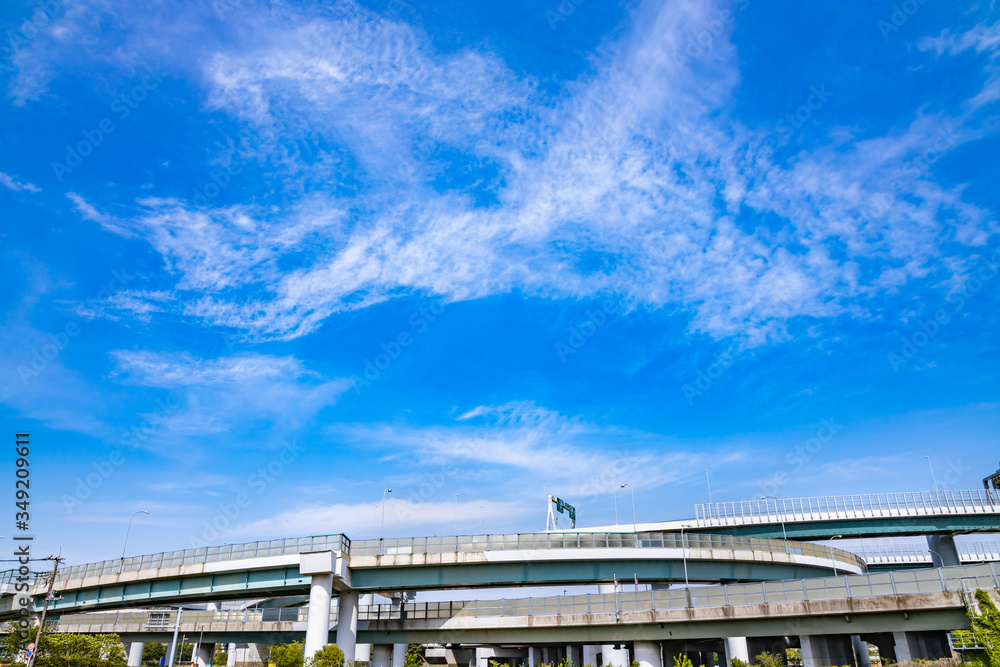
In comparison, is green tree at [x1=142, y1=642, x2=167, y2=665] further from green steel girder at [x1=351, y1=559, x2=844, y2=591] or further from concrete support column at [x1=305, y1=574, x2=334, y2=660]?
green steel girder at [x1=351, y1=559, x2=844, y2=591]

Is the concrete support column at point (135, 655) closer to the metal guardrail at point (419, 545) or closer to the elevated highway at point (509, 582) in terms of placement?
the elevated highway at point (509, 582)

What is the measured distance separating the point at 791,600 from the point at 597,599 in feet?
43.0

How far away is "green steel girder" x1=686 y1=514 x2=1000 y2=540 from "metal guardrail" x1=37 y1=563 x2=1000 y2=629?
51.4 metres

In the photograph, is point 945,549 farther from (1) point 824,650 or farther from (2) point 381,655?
(2) point 381,655

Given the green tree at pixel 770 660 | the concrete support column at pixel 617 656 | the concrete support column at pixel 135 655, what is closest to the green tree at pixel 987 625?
the concrete support column at pixel 617 656

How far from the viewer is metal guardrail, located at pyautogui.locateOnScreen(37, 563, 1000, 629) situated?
3112cm

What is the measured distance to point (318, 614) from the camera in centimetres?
4662

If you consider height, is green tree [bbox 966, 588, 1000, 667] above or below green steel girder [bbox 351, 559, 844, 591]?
below

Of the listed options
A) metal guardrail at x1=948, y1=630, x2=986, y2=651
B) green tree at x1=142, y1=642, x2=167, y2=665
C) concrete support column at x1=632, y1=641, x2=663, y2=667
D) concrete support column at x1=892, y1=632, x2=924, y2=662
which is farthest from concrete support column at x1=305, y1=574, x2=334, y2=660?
green tree at x1=142, y1=642, x2=167, y2=665

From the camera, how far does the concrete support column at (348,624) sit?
49031 millimetres

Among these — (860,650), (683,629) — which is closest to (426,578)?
(683,629)

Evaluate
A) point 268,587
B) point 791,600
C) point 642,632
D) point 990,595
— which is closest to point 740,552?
point 642,632

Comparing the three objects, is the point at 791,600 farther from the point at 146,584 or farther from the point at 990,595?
the point at 146,584

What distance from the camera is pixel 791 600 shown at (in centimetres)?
3606
